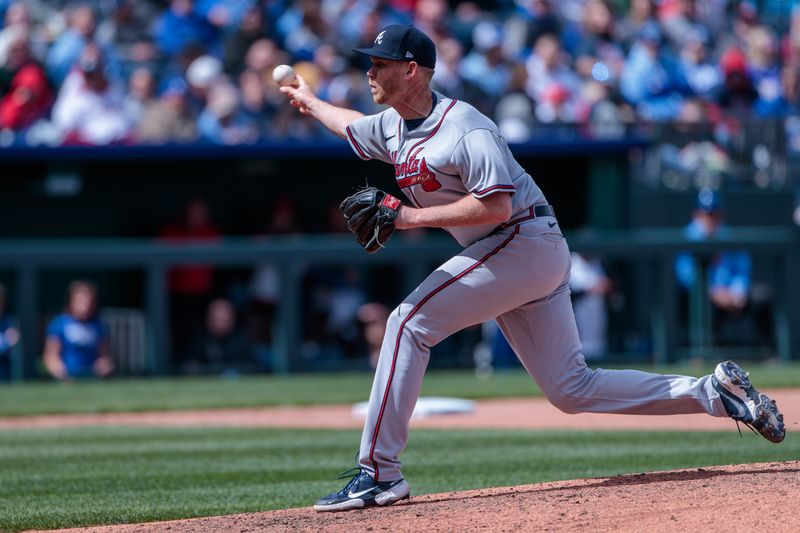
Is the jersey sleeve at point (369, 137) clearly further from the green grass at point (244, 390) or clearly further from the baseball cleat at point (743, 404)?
the green grass at point (244, 390)

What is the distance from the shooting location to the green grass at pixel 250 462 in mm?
5637

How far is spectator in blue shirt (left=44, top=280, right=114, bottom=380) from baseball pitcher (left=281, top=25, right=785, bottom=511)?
26.1 feet

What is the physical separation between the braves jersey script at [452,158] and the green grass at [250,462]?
159cm

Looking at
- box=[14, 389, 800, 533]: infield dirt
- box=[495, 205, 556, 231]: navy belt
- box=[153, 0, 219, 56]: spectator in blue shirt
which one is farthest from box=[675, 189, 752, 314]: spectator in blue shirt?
box=[495, 205, 556, 231]: navy belt

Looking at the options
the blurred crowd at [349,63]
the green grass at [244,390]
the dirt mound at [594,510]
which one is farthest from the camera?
the blurred crowd at [349,63]

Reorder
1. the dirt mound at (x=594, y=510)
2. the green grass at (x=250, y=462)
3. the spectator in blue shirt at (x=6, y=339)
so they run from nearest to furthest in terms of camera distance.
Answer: the dirt mound at (x=594, y=510)
the green grass at (x=250, y=462)
the spectator in blue shirt at (x=6, y=339)

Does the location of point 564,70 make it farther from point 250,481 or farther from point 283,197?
point 250,481

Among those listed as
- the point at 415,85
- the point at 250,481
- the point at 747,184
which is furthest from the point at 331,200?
the point at 415,85

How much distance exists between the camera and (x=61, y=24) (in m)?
14.2

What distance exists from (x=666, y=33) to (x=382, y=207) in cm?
1253

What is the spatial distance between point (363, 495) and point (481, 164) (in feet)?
4.23

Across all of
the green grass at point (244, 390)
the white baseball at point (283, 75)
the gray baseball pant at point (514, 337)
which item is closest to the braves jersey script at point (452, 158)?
the gray baseball pant at point (514, 337)

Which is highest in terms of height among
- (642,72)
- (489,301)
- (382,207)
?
(642,72)

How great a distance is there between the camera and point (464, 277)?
15.5 feet
